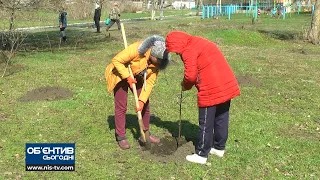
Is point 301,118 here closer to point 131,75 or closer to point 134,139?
point 134,139

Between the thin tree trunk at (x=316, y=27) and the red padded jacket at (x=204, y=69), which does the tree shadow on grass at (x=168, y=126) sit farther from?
the thin tree trunk at (x=316, y=27)

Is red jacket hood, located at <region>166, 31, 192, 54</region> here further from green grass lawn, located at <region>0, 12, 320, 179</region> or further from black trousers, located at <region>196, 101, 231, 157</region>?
green grass lawn, located at <region>0, 12, 320, 179</region>

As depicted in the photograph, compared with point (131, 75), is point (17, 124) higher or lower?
lower

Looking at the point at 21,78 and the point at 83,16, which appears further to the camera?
the point at 83,16

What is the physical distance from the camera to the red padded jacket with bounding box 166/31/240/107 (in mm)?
4570

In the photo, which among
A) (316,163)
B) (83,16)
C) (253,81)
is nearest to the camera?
(316,163)

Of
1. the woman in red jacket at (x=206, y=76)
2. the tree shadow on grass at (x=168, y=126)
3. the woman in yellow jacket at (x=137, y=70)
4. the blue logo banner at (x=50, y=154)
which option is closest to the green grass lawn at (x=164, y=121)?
the tree shadow on grass at (x=168, y=126)

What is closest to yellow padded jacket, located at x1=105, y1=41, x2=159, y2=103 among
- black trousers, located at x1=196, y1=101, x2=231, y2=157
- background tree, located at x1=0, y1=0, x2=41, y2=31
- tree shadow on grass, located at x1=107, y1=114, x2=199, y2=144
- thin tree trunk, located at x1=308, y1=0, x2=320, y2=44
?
black trousers, located at x1=196, y1=101, x2=231, y2=157

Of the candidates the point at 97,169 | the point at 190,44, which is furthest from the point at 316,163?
the point at 97,169

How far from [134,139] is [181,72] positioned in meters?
5.68

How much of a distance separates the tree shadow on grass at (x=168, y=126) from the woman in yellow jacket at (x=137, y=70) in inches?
26.1

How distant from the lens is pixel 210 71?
4.71 metres

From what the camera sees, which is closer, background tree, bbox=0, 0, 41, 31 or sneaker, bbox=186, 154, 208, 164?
sneaker, bbox=186, 154, 208, 164

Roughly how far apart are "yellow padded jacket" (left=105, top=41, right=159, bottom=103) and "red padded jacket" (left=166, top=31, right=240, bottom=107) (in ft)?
1.97
